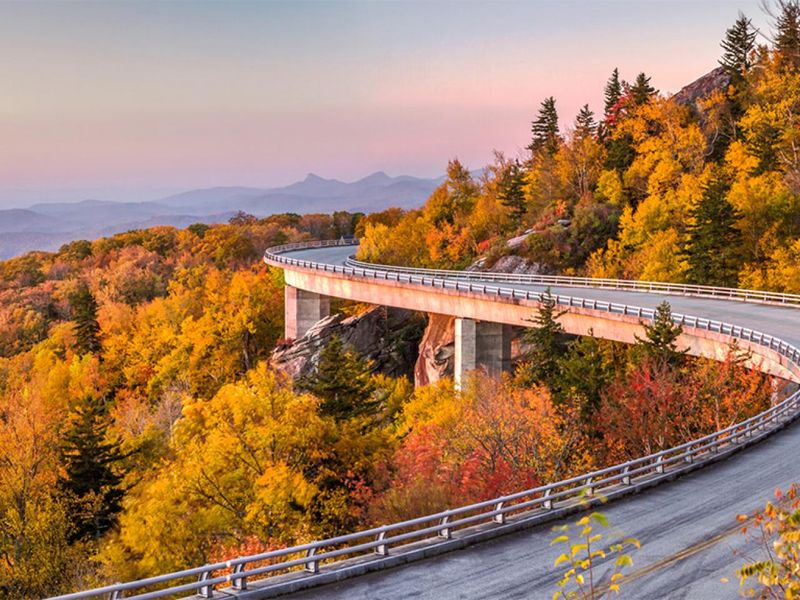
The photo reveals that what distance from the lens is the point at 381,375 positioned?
7200cm

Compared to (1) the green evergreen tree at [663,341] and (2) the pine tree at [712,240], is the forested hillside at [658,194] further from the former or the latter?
(1) the green evergreen tree at [663,341]

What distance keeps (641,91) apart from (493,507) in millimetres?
78351

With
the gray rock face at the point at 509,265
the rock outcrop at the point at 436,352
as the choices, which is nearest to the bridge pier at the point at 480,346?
the rock outcrop at the point at 436,352

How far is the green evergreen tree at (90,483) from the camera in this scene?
39938 mm

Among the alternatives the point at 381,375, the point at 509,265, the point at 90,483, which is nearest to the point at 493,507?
the point at 90,483

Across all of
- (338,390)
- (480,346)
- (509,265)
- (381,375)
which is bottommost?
(381,375)

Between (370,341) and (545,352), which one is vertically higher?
(545,352)

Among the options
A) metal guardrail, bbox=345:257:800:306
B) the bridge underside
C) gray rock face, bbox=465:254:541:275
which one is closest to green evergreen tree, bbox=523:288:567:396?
the bridge underside

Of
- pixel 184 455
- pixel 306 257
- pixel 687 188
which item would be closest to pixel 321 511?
pixel 184 455

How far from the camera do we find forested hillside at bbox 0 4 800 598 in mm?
31672

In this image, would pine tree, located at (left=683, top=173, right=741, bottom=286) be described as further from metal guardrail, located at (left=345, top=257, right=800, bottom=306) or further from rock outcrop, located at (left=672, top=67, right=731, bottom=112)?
rock outcrop, located at (left=672, top=67, right=731, bottom=112)

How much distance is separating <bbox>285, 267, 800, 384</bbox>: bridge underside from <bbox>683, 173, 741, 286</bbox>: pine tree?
16007 millimetres

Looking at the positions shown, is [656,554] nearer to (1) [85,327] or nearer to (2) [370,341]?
(2) [370,341]

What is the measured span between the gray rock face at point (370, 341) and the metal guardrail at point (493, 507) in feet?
62.3
